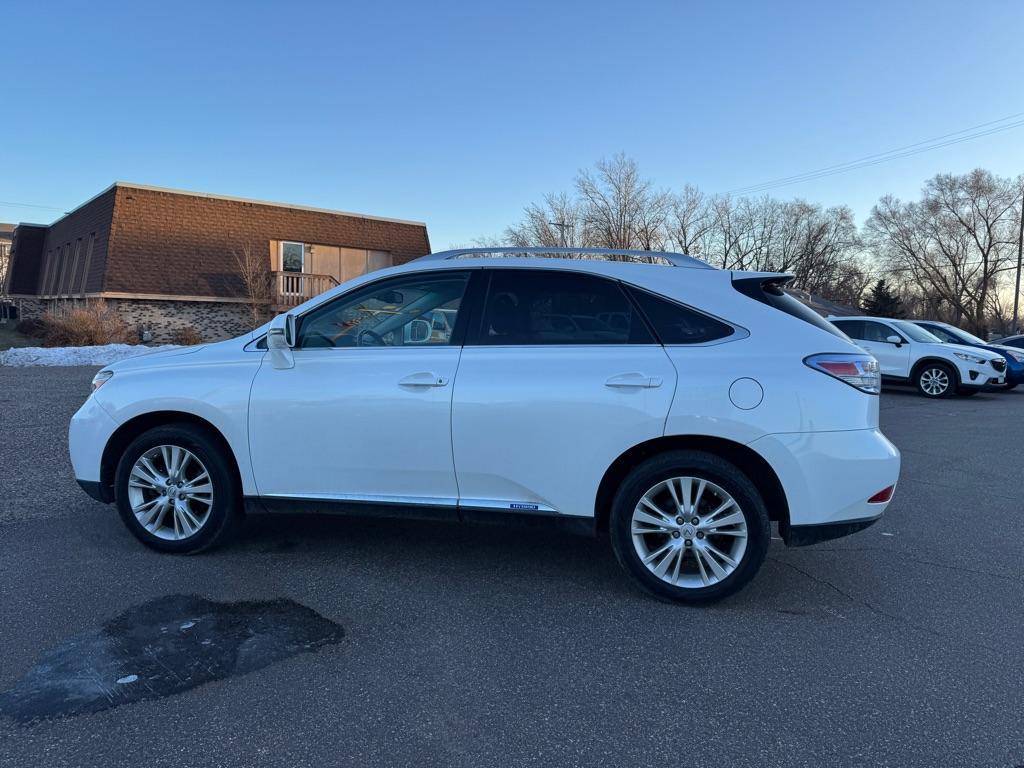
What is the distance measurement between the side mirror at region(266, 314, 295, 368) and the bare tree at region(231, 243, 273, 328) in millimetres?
20616

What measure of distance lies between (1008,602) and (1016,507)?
246 cm

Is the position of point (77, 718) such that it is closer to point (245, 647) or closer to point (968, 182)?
point (245, 647)

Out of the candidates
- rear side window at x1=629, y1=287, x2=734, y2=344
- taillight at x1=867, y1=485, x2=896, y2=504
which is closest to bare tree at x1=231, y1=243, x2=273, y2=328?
rear side window at x1=629, y1=287, x2=734, y2=344

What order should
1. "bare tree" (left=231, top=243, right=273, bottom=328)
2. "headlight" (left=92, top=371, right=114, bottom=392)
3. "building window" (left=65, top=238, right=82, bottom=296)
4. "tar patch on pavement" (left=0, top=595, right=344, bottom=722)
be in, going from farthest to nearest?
"building window" (left=65, top=238, right=82, bottom=296), "bare tree" (left=231, top=243, right=273, bottom=328), "headlight" (left=92, top=371, right=114, bottom=392), "tar patch on pavement" (left=0, top=595, right=344, bottom=722)

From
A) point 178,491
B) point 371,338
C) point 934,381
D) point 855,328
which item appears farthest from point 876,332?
point 178,491

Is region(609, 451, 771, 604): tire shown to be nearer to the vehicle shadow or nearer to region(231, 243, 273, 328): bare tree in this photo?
the vehicle shadow

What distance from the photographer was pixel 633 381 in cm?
360

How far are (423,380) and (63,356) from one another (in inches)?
673

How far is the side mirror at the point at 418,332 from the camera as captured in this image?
158 inches

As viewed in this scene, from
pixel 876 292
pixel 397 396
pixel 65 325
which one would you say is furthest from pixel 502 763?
pixel 876 292

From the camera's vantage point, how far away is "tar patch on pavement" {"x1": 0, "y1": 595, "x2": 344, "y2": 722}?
2.76 metres

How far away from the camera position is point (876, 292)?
164 ft

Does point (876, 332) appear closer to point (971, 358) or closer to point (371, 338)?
point (971, 358)

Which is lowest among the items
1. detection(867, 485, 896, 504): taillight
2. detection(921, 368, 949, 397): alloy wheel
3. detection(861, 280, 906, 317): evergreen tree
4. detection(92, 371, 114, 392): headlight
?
detection(867, 485, 896, 504): taillight
